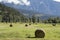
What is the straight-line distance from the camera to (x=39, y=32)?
38156mm

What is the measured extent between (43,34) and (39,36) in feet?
2.62

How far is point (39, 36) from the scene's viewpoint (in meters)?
38.0

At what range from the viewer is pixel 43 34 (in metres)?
37.9

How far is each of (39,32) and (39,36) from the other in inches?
27.8

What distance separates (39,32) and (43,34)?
0.81m
